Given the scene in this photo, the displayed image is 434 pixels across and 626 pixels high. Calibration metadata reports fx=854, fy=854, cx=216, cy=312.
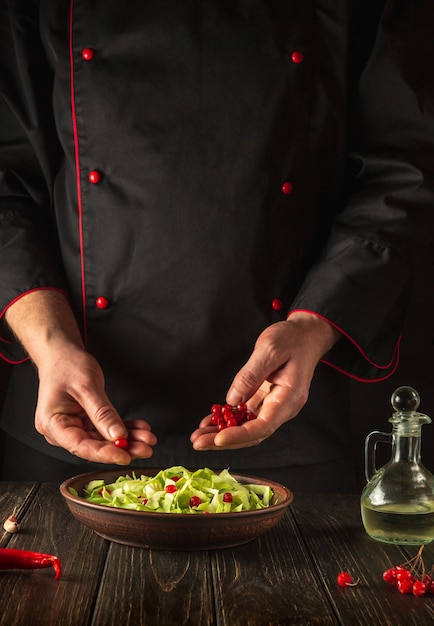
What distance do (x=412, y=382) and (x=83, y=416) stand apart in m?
1.33

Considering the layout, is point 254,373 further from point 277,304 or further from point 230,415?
point 277,304

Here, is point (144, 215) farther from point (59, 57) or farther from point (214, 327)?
point (59, 57)

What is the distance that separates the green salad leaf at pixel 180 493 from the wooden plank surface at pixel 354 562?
116mm

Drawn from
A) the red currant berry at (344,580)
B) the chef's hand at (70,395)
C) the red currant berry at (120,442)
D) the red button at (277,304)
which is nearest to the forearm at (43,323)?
the chef's hand at (70,395)

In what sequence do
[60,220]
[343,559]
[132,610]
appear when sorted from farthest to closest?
[60,220] < [343,559] < [132,610]

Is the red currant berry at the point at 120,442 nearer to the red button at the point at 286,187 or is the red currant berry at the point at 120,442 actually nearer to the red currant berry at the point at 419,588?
the red currant berry at the point at 419,588

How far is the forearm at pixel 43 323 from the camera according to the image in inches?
67.7

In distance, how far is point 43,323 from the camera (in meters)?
1.77

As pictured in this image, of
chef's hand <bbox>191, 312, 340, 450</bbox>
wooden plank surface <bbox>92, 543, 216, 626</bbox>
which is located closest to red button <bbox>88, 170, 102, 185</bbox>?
chef's hand <bbox>191, 312, 340, 450</bbox>

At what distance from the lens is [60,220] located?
1979 millimetres

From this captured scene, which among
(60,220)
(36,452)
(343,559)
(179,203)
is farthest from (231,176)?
(343,559)

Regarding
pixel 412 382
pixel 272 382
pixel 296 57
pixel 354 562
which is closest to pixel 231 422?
pixel 272 382

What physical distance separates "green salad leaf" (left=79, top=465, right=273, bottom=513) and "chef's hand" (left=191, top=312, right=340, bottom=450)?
0.06 meters

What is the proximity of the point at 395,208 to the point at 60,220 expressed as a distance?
762 millimetres
